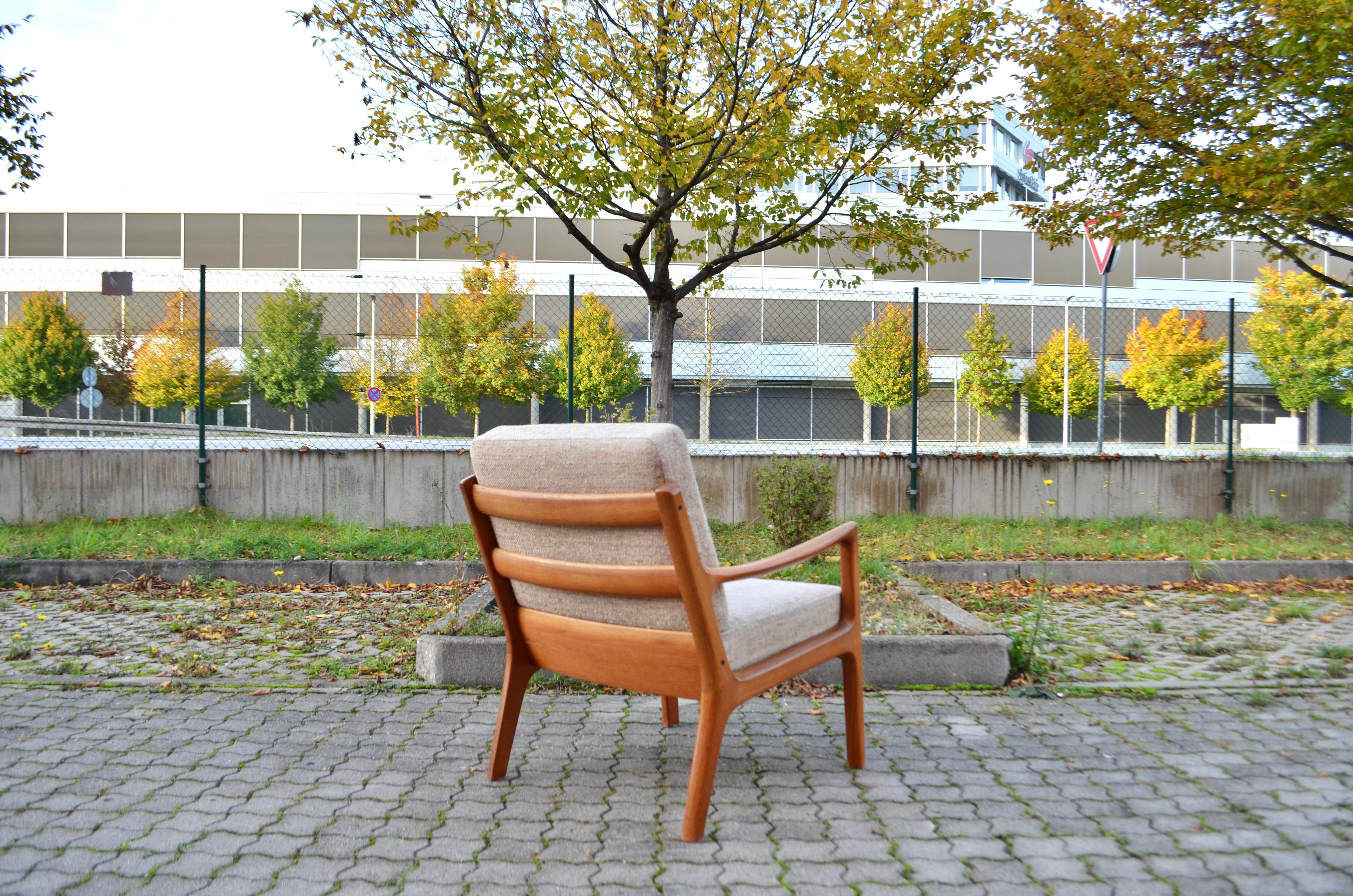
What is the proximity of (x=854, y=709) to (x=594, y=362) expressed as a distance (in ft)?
35.1

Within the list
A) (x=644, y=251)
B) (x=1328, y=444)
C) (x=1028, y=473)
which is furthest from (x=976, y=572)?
(x=644, y=251)

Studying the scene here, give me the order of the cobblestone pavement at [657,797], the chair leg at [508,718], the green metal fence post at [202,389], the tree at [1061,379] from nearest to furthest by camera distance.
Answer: the cobblestone pavement at [657,797]
the chair leg at [508,718]
the green metal fence post at [202,389]
the tree at [1061,379]

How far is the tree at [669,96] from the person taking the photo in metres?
6.06

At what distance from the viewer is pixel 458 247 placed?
125 feet

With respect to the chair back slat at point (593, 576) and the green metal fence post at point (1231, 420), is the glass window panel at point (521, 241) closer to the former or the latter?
the green metal fence post at point (1231, 420)

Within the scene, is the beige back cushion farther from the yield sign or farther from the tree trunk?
the yield sign

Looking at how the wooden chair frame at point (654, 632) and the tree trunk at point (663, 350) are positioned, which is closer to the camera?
the wooden chair frame at point (654, 632)

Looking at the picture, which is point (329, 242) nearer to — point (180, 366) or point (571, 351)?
point (180, 366)

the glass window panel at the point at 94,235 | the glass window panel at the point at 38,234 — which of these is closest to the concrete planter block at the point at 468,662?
the glass window panel at the point at 94,235

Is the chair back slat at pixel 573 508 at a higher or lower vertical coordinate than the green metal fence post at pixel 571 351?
lower

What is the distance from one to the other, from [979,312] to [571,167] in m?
18.0

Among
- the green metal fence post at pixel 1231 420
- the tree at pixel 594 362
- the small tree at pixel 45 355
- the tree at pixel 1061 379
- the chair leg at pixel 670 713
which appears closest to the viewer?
the chair leg at pixel 670 713

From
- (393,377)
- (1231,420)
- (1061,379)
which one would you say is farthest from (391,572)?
(1061,379)

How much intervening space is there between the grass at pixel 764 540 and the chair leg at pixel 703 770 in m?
3.28
